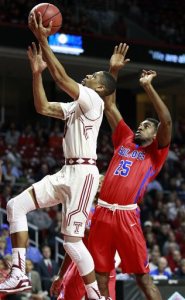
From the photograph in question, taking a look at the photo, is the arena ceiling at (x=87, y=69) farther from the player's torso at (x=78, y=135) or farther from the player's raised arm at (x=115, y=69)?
the player's torso at (x=78, y=135)

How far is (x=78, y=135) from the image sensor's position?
7.00 meters

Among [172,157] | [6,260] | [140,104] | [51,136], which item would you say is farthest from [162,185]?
[6,260]

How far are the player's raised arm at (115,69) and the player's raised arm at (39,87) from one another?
1.44 m

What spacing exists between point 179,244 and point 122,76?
32.0 ft

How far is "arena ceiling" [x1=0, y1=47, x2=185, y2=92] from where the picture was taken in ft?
76.8

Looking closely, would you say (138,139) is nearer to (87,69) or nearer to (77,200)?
(77,200)

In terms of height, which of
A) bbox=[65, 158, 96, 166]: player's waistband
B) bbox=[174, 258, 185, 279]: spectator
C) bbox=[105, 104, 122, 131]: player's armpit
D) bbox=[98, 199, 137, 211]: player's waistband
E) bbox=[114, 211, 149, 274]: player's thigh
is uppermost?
bbox=[105, 104, 122, 131]: player's armpit

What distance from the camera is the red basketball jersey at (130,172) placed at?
7871 mm

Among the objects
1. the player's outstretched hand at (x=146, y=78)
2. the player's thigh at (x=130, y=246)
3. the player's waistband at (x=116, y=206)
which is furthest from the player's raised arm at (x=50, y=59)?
the player's thigh at (x=130, y=246)

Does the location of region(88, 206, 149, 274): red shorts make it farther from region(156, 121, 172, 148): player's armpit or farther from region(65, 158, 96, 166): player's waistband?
region(65, 158, 96, 166): player's waistband

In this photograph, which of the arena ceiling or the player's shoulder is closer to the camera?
the player's shoulder

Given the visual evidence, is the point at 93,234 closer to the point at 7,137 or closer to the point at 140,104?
the point at 7,137

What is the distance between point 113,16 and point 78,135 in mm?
20320

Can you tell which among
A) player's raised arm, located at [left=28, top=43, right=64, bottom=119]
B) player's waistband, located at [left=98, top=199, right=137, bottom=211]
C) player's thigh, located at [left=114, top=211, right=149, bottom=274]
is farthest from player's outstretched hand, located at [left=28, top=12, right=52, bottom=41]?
player's thigh, located at [left=114, top=211, right=149, bottom=274]
